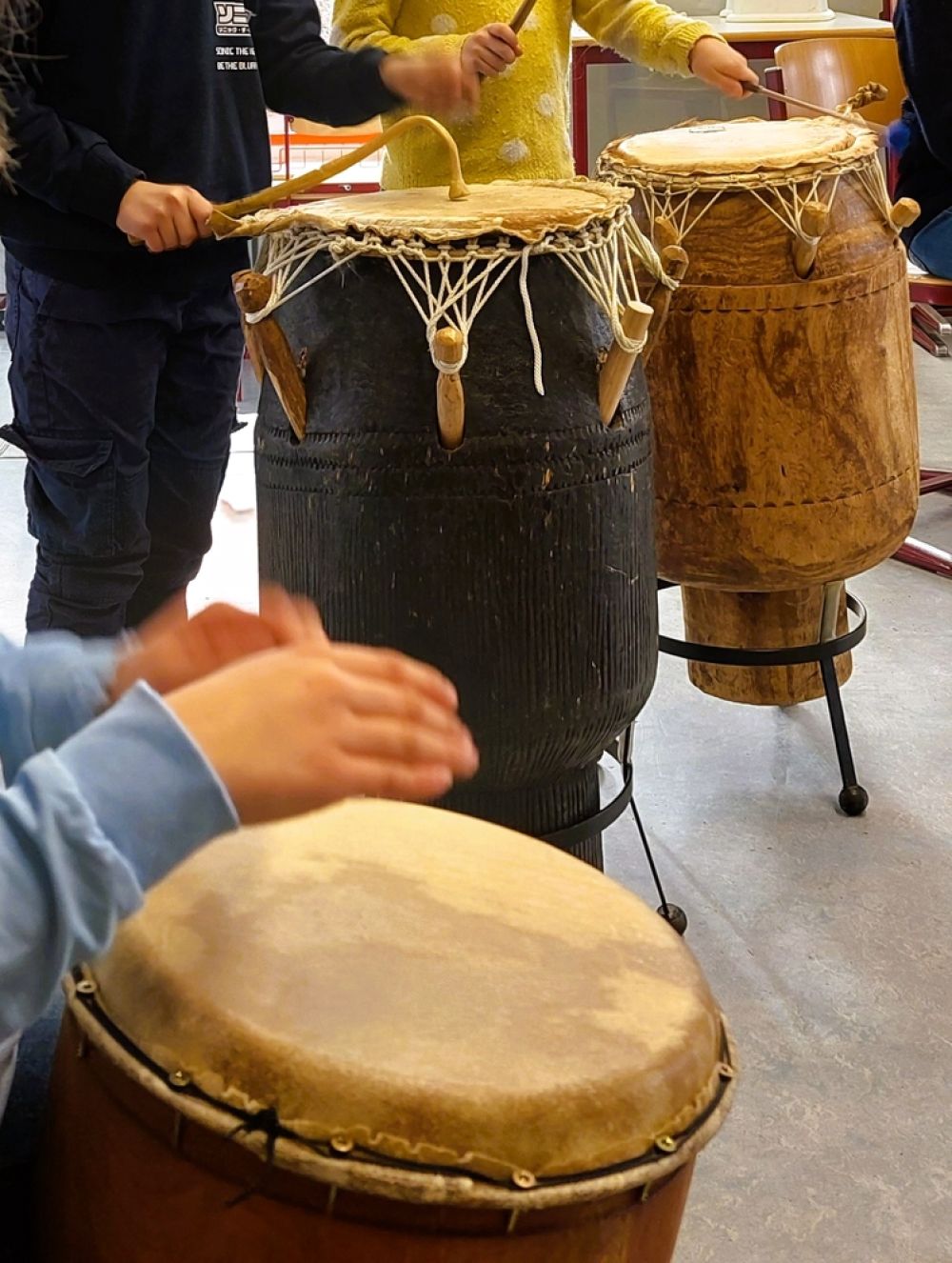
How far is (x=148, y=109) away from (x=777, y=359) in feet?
2.35

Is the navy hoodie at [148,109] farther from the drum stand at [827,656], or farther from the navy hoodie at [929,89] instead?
the navy hoodie at [929,89]

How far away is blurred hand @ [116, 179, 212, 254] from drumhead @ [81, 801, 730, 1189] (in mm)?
755

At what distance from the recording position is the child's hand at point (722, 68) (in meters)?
1.86

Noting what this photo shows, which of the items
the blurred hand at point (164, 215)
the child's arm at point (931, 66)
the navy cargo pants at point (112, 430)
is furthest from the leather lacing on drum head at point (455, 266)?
the child's arm at point (931, 66)

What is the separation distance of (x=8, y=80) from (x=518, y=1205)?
4.03ft

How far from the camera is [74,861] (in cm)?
55

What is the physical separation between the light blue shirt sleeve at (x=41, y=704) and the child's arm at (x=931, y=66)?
79.4 inches

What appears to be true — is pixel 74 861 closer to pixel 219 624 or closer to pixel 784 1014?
pixel 219 624

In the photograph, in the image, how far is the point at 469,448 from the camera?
118cm

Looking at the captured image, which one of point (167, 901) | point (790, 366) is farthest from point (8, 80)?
point (167, 901)

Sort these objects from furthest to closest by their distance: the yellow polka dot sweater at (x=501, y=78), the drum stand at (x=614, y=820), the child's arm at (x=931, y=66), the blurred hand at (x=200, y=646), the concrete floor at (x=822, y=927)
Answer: the child's arm at (x=931, y=66), the yellow polka dot sweater at (x=501, y=78), the drum stand at (x=614, y=820), the concrete floor at (x=822, y=927), the blurred hand at (x=200, y=646)

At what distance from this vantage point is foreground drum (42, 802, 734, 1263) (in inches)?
25.2

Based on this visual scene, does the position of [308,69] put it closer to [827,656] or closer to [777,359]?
[777,359]

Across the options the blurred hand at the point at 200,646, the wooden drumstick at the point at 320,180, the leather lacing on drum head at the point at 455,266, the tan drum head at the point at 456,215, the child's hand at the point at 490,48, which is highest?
the child's hand at the point at 490,48
